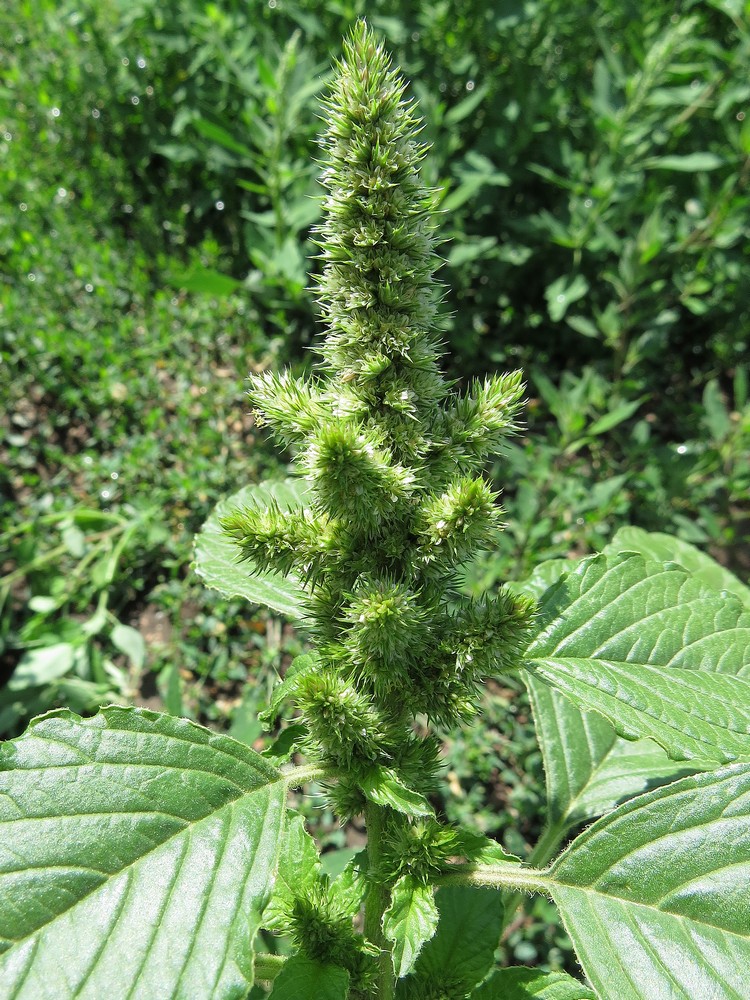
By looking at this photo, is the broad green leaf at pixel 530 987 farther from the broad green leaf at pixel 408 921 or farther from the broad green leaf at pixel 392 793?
the broad green leaf at pixel 392 793

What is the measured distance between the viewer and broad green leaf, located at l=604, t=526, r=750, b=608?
198 centimetres

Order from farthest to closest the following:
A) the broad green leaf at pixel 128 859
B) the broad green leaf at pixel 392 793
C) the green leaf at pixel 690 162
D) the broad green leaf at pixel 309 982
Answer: the green leaf at pixel 690 162 < the broad green leaf at pixel 309 982 < the broad green leaf at pixel 392 793 < the broad green leaf at pixel 128 859

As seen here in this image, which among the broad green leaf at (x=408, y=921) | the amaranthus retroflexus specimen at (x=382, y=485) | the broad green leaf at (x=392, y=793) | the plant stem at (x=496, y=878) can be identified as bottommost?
the plant stem at (x=496, y=878)

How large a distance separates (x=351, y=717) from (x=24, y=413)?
3782mm

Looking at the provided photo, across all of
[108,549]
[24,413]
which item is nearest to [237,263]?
[24,413]

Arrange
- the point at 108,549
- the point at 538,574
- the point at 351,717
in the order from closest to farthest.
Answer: the point at 351,717 < the point at 538,574 < the point at 108,549

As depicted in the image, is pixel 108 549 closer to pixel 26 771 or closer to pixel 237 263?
pixel 237 263

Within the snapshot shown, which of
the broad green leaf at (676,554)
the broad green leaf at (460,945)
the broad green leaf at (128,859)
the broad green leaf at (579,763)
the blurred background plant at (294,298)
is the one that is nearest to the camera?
the broad green leaf at (128,859)

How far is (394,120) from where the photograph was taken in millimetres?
1100

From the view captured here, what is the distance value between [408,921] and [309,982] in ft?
0.85

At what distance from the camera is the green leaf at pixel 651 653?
4.19 feet

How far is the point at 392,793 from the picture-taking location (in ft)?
3.77

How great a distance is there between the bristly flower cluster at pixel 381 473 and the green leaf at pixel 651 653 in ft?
0.75

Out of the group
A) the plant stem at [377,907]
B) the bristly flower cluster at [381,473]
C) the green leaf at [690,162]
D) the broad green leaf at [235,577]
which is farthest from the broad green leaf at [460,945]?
the green leaf at [690,162]
